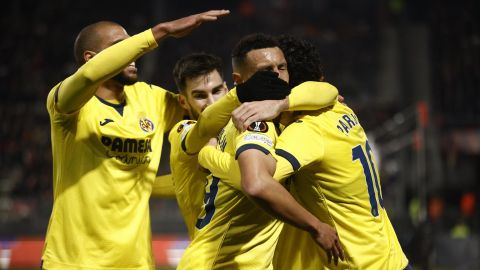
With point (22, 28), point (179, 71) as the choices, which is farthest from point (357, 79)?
point (179, 71)

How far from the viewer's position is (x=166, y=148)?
45.6 ft

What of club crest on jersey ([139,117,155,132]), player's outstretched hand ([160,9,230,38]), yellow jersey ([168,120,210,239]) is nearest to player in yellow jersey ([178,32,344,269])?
player's outstretched hand ([160,9,230,38])

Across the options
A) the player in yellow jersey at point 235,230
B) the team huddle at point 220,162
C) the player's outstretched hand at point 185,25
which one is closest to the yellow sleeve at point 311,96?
the team huddle at point 220,162

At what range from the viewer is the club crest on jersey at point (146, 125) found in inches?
184

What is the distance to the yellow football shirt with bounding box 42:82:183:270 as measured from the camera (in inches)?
174

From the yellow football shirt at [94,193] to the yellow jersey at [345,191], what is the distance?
1079 millimetres

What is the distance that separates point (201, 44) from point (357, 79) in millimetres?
4299

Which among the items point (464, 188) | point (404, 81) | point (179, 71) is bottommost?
point (464, 188)

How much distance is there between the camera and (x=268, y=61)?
3.96 metres

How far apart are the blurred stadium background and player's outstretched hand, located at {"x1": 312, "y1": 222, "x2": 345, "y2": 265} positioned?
10.1 meters

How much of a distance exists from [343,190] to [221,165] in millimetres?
664

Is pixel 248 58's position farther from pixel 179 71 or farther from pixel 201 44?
pixel 201 44

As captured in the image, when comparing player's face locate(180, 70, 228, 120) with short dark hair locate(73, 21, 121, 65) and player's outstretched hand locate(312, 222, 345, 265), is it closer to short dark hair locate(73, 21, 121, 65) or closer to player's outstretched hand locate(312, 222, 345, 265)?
short dark hair locate(73, 21, 121, 65)

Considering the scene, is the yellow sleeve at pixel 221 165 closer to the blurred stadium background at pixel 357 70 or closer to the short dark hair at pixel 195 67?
the short dark hair at pixel 195 67
